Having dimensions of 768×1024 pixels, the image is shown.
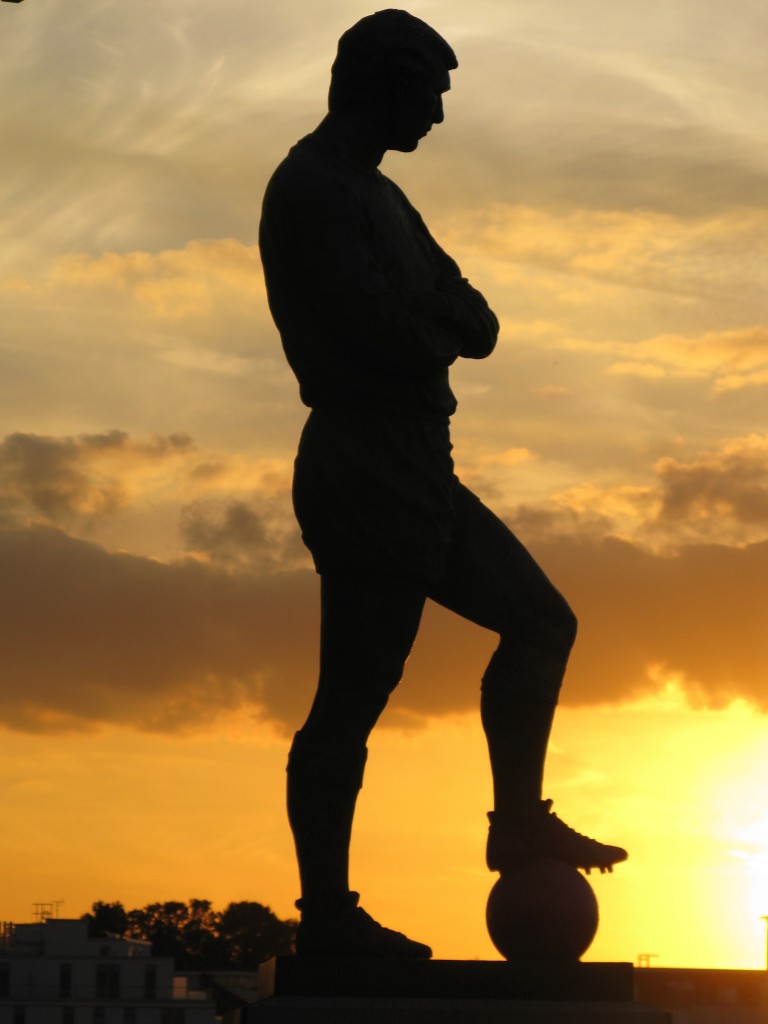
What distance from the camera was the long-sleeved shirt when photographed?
1142cm

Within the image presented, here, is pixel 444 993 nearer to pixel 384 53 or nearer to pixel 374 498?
pixel 374 498

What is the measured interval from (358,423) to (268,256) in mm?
982

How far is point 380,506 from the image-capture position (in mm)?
11445

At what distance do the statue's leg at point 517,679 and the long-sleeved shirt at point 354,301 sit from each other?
819 mm

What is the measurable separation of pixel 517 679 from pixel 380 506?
42.5 inches

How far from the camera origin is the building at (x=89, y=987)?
8844cm

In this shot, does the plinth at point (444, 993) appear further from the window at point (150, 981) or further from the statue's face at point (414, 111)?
the window at point (150, 981)

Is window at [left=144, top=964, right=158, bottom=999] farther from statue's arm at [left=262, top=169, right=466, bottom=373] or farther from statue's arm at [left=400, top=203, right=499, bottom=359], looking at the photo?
statue's arm at [left=262, top=169, right=466, bottom=373]

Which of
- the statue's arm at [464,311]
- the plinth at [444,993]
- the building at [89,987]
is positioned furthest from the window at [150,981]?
the plinth at [444,993]

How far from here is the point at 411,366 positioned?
37.7ft

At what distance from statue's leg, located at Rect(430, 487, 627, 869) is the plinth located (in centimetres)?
64

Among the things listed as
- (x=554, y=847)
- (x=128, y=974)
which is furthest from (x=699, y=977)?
(x=554, y=847)

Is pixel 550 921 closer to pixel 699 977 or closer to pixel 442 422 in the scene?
pixel 442 422

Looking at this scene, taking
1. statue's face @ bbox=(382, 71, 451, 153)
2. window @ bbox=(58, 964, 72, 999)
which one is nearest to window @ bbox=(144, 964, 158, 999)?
window @ bbox=(58, 964, 72, 999)
